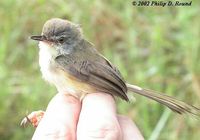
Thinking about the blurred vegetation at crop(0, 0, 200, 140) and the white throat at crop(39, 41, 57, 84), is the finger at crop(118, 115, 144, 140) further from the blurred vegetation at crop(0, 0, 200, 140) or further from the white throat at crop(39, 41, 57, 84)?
the blurred vegetation at crop(0, 0, 200, 140)

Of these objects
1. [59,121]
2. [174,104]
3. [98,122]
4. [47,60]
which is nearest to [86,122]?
[98,122]

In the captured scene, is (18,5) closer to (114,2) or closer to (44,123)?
(114,2)

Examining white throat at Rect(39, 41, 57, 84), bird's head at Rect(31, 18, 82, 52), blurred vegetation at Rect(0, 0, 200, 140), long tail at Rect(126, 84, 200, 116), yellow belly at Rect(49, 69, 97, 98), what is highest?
bird's head at Rect(31, 18, 82, 52)

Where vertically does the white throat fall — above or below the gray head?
below

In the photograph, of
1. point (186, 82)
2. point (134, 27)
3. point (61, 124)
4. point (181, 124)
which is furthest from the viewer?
point (134, 27)

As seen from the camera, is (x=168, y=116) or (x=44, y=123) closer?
(x=44, y=123)

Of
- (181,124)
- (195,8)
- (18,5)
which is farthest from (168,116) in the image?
(18,5)

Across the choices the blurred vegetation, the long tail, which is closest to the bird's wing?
the long tail
